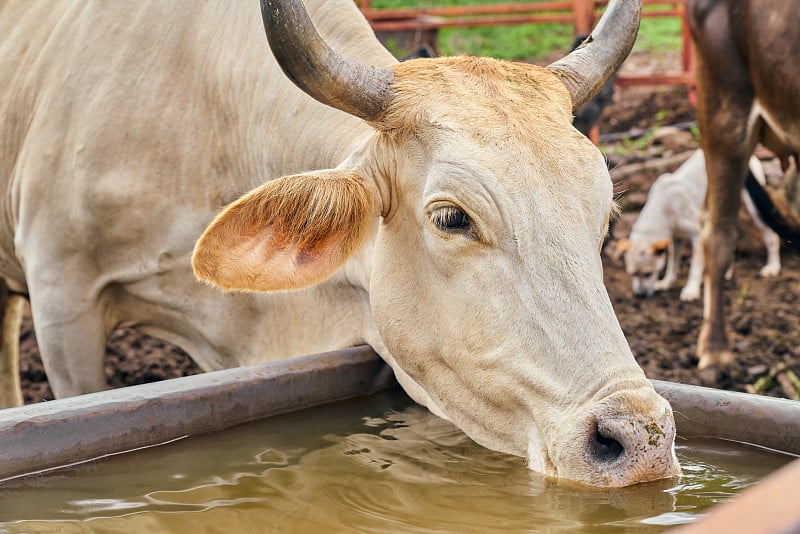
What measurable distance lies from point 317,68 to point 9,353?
297 cm

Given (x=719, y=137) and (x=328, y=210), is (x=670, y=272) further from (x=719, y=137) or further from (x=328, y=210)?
(x=328, y=210)

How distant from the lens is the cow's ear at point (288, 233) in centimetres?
266

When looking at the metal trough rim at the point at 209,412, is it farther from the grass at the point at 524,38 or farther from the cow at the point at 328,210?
the grass at the point at 524,38

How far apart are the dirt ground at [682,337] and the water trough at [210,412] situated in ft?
9.04

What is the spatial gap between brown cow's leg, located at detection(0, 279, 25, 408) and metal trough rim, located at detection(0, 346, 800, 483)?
2465 mm

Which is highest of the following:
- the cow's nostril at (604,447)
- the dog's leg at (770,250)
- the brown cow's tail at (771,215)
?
the brown cow's tail at (771,215)

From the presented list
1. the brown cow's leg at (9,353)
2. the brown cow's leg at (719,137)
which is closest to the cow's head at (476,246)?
the brown cow's leg at (9,353)

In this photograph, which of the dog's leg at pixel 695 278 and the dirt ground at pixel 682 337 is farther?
the dog's leg at pixel 695 278

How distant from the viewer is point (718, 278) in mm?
6023

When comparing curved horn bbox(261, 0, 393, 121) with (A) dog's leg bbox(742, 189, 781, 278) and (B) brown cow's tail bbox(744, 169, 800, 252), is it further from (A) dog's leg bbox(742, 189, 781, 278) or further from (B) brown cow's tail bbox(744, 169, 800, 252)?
(A) dog's leg bbox(742, 189, 781, 278)

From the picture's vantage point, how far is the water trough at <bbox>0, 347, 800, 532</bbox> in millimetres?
2359

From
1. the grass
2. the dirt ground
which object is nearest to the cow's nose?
the dirt ground

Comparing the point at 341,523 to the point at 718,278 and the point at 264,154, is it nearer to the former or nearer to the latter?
the point at 264,154

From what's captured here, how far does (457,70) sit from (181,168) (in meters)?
1.22
